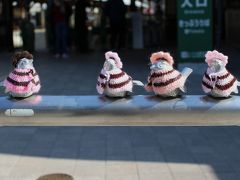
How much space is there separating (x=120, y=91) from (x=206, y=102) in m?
0.50

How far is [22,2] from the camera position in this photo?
1791 centimetres

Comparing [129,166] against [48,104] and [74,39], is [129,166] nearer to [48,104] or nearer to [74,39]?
[48,104]

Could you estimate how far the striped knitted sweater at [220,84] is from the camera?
3.15 meters

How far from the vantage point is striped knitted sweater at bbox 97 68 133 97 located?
3225mm

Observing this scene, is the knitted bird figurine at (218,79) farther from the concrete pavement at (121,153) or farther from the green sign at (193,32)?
the green sign at (193,32)

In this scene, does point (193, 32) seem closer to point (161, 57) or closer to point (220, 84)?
point (161, 57)

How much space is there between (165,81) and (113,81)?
0.30m

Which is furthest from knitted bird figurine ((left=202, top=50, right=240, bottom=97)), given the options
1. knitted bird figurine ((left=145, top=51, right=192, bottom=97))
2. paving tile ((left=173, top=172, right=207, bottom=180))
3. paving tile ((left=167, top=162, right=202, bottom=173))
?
paving tile ((left=167, top=162, right=202, bottom=173))

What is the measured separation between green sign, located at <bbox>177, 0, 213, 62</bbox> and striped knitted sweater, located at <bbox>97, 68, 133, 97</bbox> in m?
8.06

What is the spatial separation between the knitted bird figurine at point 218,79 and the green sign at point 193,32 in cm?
802

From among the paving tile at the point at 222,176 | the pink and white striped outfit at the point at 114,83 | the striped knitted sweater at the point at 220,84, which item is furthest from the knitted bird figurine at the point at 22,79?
the paving tile at the point at 222,176

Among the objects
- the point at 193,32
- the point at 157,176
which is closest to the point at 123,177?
the point at 157,176

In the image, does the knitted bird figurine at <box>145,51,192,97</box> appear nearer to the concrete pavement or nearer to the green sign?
the concrete pavement

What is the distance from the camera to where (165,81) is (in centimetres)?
319
